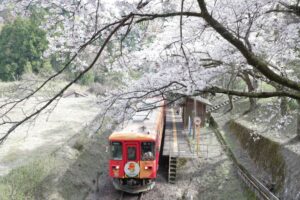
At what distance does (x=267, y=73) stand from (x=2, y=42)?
25055 mm

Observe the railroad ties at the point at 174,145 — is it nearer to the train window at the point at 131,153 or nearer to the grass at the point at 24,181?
the train window at the point at 131,153

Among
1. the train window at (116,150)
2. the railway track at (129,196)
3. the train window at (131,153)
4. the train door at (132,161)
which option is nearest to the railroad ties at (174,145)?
the railway track at (129,196)

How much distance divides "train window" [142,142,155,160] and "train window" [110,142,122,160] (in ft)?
2.30

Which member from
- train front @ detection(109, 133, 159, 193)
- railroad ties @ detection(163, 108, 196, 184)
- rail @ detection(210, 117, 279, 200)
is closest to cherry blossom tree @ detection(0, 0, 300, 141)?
train front @ detection(109, 133, 159, 193)

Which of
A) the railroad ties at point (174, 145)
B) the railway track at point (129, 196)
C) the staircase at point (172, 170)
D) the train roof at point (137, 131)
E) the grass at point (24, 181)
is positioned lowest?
the railway track at point (129, 196)

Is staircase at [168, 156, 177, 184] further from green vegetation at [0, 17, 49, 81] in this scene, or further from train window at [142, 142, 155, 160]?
green vegetation at [0, 17, 49, 81]

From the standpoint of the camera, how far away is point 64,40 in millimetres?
4402

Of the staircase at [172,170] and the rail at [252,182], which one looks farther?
the staircase at [172,170]

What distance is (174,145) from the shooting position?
531 inches

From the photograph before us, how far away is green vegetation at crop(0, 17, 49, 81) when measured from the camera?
81.1ft

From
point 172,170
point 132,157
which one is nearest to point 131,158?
point 132,157

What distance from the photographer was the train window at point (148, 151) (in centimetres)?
1033

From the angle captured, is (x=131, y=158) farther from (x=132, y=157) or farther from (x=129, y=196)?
(x=129, y=196)

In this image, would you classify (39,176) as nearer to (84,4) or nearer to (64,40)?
(64,40)
